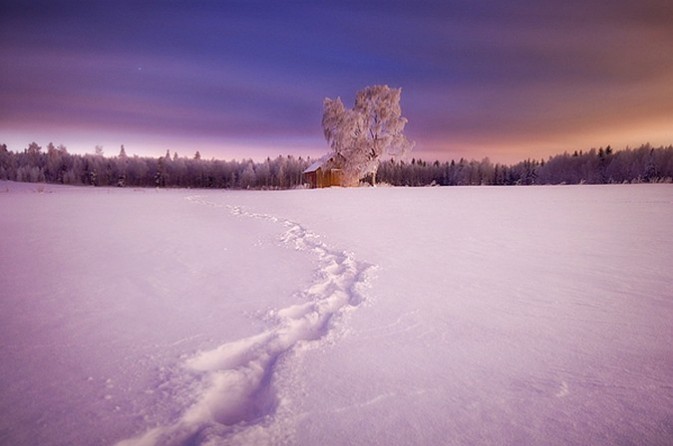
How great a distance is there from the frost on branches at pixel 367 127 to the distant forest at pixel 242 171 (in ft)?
154

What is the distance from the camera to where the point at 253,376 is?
2.48 metres

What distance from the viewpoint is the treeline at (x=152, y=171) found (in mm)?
93250

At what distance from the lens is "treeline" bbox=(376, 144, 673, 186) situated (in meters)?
70.4

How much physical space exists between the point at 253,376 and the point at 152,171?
113892mm

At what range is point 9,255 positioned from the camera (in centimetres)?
573

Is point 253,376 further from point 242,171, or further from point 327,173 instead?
point 242,171

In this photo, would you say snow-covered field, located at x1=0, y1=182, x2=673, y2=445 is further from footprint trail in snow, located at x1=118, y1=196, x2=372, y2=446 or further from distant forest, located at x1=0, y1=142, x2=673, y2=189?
distant forest, located at x1=0, y1=142, x2=673, y2=189

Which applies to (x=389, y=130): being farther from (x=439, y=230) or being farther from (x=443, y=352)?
(x=443, y=352)

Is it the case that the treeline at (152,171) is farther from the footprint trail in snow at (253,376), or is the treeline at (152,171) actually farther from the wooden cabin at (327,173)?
the footprint trail in snow at (253,376)

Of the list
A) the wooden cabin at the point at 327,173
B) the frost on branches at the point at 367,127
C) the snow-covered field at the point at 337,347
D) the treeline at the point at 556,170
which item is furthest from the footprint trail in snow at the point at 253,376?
the treeline at the point at 556,170

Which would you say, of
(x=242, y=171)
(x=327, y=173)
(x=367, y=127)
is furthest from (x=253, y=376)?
(x=242, y=171)

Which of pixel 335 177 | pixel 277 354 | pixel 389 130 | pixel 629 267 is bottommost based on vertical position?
pixel 277 354

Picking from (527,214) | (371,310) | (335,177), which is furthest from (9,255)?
(335,177)

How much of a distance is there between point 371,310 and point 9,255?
6.36 m
